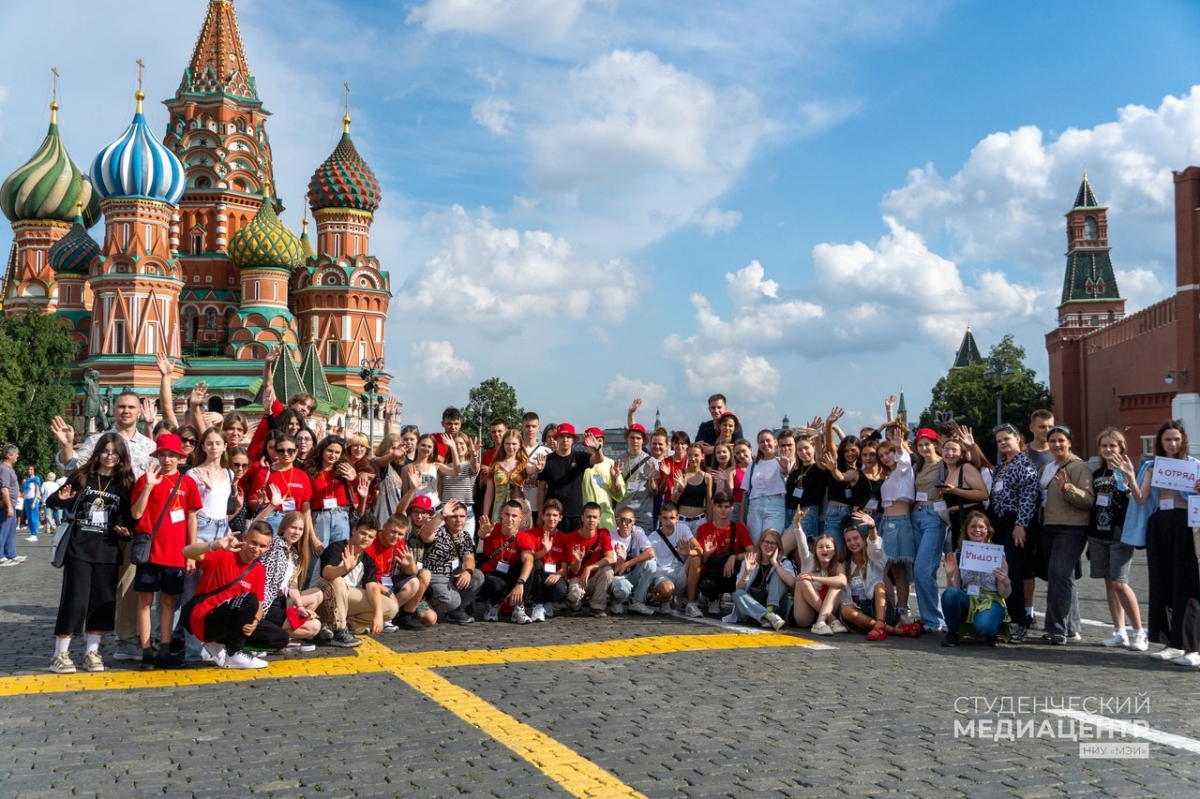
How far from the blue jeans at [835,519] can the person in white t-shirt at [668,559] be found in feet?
4.19

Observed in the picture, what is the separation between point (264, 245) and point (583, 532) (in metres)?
58.5

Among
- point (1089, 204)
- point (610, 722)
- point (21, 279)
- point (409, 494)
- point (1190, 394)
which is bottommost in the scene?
point (610, 722)

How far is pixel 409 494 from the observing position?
10.5 meters

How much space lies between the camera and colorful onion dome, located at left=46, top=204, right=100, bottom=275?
65.1 meters

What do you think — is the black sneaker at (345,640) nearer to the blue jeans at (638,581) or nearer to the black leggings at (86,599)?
the black leggings at (86,599)

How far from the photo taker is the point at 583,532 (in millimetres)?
10852

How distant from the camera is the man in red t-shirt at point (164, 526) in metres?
8.12

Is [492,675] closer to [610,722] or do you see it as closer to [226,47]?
[610,722]

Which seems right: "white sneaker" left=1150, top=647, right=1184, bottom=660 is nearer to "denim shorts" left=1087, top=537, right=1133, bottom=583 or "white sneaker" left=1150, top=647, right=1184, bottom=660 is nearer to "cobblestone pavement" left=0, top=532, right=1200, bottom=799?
"cobblestone pavement" left=0, top=532, right=1200, bottom=799

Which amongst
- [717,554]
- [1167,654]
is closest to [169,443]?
[717,554]

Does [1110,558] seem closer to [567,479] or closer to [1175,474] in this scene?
[1175,474]

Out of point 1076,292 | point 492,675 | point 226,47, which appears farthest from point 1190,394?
point 226,47

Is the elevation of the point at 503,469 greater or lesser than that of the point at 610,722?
greater

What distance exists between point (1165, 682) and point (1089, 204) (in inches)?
3850
